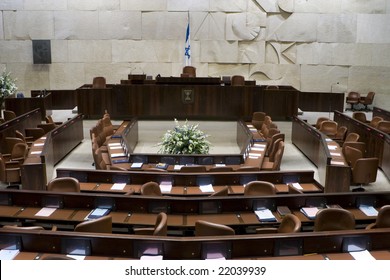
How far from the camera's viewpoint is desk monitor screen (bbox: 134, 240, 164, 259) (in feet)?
16.0

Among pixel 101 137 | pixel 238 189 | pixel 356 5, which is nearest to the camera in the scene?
pixel 238 189

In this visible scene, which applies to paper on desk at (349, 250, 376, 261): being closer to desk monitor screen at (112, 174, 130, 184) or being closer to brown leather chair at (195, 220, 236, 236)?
brown leather chair at (195, 220, 236, 236)

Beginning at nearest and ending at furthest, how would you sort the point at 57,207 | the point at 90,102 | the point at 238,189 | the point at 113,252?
the point at 113,252, the point at 57,207, the point at 238,189, the point at 90,102

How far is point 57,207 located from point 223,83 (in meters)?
9.66

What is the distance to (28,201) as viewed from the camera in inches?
268

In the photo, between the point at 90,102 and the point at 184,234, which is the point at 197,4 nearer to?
the point at 90,102

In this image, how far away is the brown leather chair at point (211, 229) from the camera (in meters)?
5.34

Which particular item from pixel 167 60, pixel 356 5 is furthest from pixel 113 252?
pixel 356 5

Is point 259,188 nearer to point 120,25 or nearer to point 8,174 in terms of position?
point 8,174

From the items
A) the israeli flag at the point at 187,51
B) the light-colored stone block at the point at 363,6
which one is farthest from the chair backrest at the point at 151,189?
the light-colored stone block at the point at 363,6

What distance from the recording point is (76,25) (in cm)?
1881

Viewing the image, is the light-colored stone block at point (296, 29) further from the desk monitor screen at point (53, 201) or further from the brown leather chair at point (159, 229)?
the brown leather chair at point (159, 229)

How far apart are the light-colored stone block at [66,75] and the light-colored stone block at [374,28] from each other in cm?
1128

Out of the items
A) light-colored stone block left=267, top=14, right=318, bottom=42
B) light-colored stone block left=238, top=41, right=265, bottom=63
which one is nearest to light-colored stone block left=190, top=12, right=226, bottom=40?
light-colored stone block left=238, top=41, right=265, bottom=63
